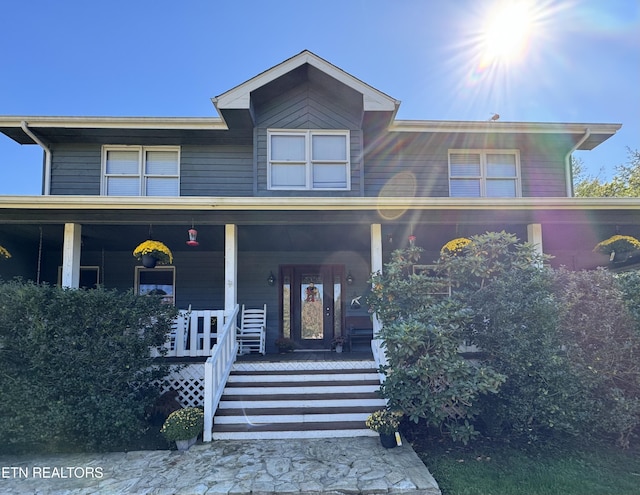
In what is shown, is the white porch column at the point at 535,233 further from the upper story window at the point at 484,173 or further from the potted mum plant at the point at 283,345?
the potted mum plant at the point at 283,345

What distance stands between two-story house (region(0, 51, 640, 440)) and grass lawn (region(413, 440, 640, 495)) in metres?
2.92

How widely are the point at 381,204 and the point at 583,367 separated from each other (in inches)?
135

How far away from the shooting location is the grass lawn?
12.8ft

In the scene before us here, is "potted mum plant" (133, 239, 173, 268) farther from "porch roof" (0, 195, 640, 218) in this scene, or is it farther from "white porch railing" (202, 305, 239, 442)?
"white porch railing" (202, 305, 239, 442)

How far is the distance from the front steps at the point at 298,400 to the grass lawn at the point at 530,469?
0.95 meters

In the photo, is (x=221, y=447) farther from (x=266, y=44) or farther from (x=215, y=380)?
(x=266, y=44)

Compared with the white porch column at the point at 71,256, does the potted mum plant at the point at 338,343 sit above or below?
below

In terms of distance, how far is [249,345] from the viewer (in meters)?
8.45

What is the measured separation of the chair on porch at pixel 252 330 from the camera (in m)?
8.35

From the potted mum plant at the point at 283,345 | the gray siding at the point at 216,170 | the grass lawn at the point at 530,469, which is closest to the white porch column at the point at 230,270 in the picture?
the potted mum plant at the point at 283,345

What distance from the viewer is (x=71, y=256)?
6.55m

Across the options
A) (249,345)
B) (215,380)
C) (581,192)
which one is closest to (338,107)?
(249,345)

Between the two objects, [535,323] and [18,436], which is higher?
[535,323]

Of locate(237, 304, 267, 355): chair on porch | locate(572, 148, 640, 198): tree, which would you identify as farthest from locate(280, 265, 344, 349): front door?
locate(572, 148, 640, 198): tree
